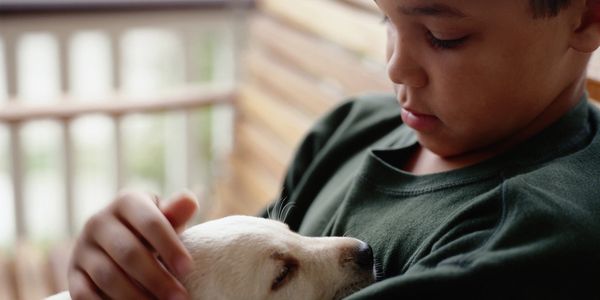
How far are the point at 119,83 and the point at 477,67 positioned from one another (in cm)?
190

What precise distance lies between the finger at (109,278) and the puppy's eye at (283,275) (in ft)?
0.50

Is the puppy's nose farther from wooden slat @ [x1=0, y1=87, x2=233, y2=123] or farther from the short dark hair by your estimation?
wooden slat @ [x1=0, y1=87, x2=233, y2=123]

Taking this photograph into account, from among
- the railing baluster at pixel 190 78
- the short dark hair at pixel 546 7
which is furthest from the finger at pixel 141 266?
the railing baluster at pixel 190 78

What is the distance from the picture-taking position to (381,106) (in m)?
1.11

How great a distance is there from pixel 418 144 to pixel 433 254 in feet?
0.92

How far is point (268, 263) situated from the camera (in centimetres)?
85

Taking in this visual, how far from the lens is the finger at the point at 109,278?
0.75 meters

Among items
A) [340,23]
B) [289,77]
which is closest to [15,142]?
[289,77]

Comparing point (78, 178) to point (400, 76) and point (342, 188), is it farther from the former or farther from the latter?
point (400, 76)

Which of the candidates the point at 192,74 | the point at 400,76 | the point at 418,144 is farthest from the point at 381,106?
the point at 192,74

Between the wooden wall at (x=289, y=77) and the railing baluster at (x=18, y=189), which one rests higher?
the wooden wall at (x=289, y=77)

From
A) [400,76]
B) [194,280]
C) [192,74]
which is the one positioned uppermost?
[400,76]

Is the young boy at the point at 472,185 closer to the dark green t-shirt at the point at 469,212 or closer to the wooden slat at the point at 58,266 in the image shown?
the dark green t-shirt at the point at 469,212

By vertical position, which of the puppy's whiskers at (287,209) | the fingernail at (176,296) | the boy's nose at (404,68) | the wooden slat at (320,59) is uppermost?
the boy's nose at (404,68)
